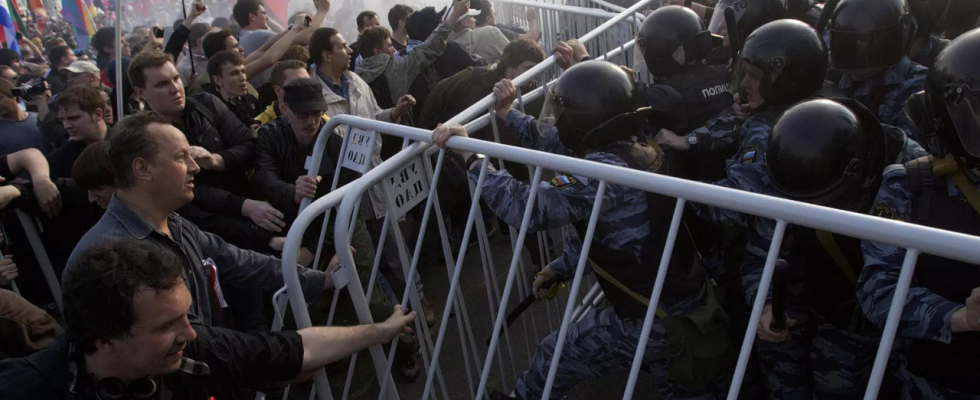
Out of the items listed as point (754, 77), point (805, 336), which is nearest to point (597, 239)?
point (805, 336)

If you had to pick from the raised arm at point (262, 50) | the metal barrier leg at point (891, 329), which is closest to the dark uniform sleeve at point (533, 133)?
the metal barrier leg at point (891, 329)

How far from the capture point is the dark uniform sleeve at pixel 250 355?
7.11 ft

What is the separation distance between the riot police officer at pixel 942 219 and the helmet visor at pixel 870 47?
1357mm

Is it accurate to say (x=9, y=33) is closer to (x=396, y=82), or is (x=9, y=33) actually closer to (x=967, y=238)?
(x=396, y=82)

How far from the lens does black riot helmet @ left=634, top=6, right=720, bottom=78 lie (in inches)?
148

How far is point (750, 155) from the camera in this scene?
8.65 feet

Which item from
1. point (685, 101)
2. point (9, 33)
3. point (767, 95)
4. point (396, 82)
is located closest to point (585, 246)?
point (767, 95)

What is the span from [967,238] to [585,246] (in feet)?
3.37

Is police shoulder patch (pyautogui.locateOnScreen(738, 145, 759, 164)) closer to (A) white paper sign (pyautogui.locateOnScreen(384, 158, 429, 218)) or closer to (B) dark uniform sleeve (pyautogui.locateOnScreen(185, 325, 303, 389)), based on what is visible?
(A) white paper sign (pyautogui.locateOnScreen(384, 158, 429, 218))

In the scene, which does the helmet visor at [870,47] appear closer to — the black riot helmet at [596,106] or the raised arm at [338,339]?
the black riot helmet at [596,106]

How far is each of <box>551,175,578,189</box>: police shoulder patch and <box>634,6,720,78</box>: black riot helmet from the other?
1.76 meters

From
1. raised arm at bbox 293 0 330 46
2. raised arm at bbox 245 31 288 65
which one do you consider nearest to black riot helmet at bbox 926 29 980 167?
raised arm at bbox 293 0 330 46

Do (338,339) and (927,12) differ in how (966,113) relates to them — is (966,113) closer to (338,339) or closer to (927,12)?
(338,339)

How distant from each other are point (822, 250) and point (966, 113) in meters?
0.59
